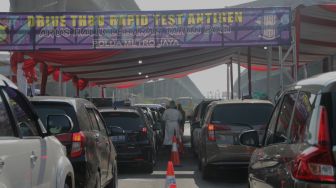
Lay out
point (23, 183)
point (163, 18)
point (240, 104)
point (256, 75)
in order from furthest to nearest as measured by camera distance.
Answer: point (256, 75) → point (163, 18) → point (240, 104) → point (23, 183)

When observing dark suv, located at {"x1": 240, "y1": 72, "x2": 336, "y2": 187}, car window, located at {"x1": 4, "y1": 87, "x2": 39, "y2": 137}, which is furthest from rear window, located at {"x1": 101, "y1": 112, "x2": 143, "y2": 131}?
car window, located at {"x1": 4, "y1": 87, "x2": 39, "y2": 137}

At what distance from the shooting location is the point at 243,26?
21094 millimetres

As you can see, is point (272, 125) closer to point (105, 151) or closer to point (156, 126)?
point (105, 151)

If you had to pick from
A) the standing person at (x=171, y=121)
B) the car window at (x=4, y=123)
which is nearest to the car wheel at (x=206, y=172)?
the standing person at (x=171, y=121)

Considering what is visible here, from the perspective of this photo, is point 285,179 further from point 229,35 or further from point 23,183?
point 229,35

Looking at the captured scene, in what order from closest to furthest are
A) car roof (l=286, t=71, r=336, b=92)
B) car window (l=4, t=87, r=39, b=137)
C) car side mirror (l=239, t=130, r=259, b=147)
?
car roof (l=286, t=71, r=336, b=92), car window (l=4, t=87, r=39, b=137), car side mirror (l=239, t=130, r=259, b=147)

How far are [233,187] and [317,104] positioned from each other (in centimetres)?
766

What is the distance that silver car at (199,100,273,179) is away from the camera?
12.1 meters

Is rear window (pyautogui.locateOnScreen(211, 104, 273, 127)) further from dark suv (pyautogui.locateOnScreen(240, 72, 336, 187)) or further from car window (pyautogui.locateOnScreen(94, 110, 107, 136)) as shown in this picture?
dark suv (pyautogui.locateOnScreen(240, 72, 336, 187))

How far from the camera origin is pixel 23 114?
5.46m

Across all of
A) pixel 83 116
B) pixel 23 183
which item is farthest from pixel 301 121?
pixel 83 116

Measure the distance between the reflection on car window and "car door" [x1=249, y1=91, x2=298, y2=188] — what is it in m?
2.16

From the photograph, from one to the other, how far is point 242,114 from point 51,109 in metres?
5.25

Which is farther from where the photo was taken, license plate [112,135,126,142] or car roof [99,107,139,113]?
car roof [99,107,139,113]
